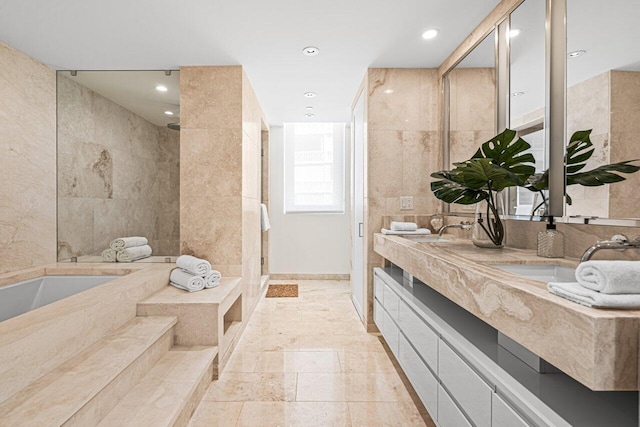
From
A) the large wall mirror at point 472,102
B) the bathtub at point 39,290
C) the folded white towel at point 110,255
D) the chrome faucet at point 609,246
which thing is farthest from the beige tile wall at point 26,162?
the chrome faucet at point 609,246

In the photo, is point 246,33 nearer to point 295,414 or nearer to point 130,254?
point 130,254

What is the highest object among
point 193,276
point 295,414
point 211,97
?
point 211,97

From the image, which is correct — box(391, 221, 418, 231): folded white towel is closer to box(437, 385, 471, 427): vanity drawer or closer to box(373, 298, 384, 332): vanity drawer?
box(373, 298, 384, 332): vanity drawer

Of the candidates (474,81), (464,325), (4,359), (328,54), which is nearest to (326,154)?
(328,54)

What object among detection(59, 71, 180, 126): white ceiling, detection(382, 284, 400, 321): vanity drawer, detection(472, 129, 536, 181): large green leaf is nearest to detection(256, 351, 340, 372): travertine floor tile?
detection(382, 284, 400, 321): vanity drawer

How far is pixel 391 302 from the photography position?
2412 millimetres

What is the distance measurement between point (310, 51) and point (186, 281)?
6.58ft

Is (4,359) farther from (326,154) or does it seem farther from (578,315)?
(326,154)

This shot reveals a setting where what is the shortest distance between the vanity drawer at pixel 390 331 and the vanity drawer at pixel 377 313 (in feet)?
0.34

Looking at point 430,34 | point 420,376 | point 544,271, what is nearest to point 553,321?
point 544,271

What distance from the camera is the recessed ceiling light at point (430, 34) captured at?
7.91ft

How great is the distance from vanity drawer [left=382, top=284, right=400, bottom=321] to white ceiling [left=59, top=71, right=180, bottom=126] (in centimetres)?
234

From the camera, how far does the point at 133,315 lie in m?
2.24

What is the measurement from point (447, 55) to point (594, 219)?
1.92m
